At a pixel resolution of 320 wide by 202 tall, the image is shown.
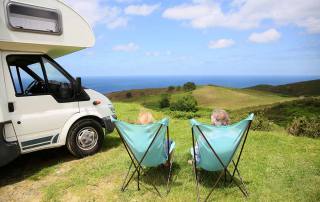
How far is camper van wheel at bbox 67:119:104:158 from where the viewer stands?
7909 millimetres

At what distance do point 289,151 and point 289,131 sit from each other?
4.78m

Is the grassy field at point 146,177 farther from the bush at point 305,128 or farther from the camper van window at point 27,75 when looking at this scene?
the bush at point 305,128

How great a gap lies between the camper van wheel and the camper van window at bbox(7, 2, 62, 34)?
251 cm

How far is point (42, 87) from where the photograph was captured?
763 cm

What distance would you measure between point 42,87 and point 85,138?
5.75 ft

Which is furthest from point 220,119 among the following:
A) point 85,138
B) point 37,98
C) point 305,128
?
point 305,128

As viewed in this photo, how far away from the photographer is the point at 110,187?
6281mm

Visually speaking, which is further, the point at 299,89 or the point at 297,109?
the point at 299,89

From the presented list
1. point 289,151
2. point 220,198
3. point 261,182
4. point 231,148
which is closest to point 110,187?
point 220,198

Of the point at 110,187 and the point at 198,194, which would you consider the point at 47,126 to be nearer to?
the point at 110,187

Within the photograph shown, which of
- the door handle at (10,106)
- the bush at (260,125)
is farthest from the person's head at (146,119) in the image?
the bush at (260,125)

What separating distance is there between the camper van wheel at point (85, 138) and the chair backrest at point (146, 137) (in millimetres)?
2672

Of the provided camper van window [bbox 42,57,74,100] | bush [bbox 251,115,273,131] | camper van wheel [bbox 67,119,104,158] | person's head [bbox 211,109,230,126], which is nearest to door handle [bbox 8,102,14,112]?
camper van window [bbox 42,57,74,100]

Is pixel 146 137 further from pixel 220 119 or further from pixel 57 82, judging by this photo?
pixel 57 82
